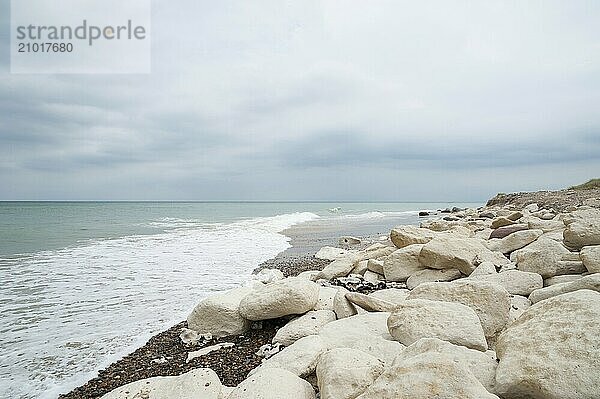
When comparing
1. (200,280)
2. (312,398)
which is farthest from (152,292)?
(312,398)

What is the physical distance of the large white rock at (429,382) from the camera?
2.33 metres

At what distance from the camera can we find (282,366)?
12.0ft

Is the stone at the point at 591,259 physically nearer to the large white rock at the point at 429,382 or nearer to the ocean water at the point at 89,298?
the large white rock at the point at 429,382

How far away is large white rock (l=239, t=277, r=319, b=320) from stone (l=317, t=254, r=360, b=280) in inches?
102

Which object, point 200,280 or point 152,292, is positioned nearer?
point 152,292

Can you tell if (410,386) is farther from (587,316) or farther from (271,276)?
(271,276)

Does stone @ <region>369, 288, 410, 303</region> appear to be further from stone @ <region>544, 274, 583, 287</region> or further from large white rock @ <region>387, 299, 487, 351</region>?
stone @ <region>544, 274, 583, 287</region>

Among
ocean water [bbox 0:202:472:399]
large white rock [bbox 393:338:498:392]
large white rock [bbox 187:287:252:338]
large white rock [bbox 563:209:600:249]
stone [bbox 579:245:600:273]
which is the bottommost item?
ocean water [bbox 0:202:472:399]

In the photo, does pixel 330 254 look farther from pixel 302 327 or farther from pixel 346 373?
pixel 346 373

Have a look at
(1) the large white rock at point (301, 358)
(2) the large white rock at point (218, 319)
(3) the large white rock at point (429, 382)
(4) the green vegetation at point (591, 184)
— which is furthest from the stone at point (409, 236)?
(4) the green vegetation at point (591, 184)

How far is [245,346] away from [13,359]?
9.05 ft

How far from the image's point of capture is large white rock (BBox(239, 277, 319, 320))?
5.49 m

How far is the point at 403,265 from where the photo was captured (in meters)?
7.36

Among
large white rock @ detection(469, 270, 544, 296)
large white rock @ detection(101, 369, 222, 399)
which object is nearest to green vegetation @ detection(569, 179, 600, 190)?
large white rock @ detection(469, 270, 544, 296)
